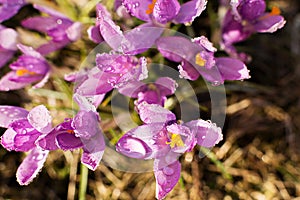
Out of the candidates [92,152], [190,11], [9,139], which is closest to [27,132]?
[9,139]

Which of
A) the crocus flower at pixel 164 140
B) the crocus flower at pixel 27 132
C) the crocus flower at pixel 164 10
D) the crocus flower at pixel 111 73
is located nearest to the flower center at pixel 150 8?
the crocus flower at pixel 164 10

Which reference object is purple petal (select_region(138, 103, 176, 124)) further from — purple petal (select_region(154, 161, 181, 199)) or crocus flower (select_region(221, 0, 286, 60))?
crocus flower (select_region(221, 0, 286, 60))

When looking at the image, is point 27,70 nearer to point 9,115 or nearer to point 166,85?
point 9,115

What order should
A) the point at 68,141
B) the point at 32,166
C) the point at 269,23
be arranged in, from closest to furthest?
the point at 68,141, the point at 32,166, the point at 269,23

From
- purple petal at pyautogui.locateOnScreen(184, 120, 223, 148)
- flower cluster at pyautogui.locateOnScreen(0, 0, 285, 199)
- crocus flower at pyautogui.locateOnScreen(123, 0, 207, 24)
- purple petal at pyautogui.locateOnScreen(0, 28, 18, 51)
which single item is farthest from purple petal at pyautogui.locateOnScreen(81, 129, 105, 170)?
purple petal at pyautogui.locateOnScreen(0, 28, 18, 51)

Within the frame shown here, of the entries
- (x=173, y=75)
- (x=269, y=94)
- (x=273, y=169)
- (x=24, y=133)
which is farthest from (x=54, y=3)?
(x=273, y=169)
